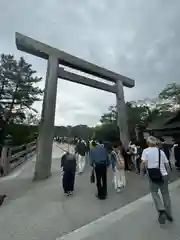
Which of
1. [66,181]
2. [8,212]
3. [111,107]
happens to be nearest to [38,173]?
[66,181]

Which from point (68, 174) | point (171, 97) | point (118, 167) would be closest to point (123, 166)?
point (118, 167)

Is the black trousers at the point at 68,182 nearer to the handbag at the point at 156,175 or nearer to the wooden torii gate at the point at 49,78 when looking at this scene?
the wooden torii gate at the point at 49,78

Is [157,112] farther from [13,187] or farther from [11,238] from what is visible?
[11,238]

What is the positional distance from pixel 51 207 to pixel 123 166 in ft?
9.34

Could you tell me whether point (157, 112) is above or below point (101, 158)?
above

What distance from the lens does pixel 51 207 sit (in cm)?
682

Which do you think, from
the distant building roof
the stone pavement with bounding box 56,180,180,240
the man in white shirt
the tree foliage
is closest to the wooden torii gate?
the stone pavement with bounding box 56,180,180,240

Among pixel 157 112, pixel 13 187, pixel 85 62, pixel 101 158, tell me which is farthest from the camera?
pixel 157 112

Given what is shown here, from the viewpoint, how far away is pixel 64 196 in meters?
7.96

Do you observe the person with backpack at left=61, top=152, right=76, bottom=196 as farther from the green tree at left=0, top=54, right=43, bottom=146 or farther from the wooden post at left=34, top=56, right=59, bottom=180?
the green tree at left=0, top=54, right=43, bottom=146

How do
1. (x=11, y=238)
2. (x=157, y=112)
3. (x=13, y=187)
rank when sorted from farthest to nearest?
(x=157, y=112)
(x=13, y=187)
(x=11, y=238)

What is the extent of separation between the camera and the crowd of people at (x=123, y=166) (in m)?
5.16

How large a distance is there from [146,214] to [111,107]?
1841 inches

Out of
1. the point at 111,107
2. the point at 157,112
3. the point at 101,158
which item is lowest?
the point at 101,158
